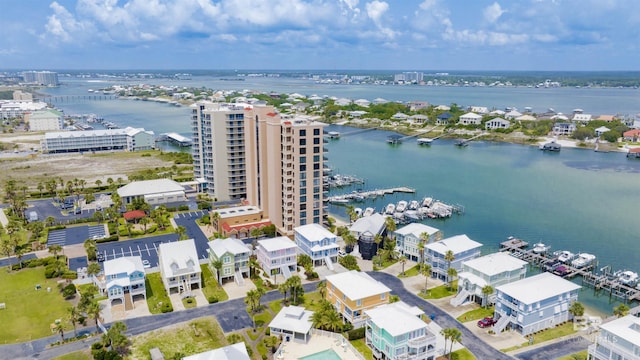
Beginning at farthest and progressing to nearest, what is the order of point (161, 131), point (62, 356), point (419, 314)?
1. point (161, 131)
2. point (419, 314)
3. point (62, 356)

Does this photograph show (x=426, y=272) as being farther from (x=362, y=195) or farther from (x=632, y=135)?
(x=632, y=135)

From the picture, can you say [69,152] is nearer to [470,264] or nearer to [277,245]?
[277,245]

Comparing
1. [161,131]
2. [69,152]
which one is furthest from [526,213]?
[161,131]

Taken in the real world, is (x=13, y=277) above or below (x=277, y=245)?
below

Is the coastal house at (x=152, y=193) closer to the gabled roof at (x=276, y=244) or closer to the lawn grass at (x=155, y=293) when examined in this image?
the lawn grass at (x=155, y=293)

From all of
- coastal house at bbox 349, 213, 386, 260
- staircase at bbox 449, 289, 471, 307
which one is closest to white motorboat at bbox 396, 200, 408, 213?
coastal house at bbox 349, 213, 386, 260

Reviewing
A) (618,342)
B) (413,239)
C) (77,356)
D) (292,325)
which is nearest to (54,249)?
(77,356)

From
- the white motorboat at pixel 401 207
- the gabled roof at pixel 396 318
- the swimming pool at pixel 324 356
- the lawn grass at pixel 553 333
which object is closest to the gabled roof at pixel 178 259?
the swimming pool at pixel 324 356
